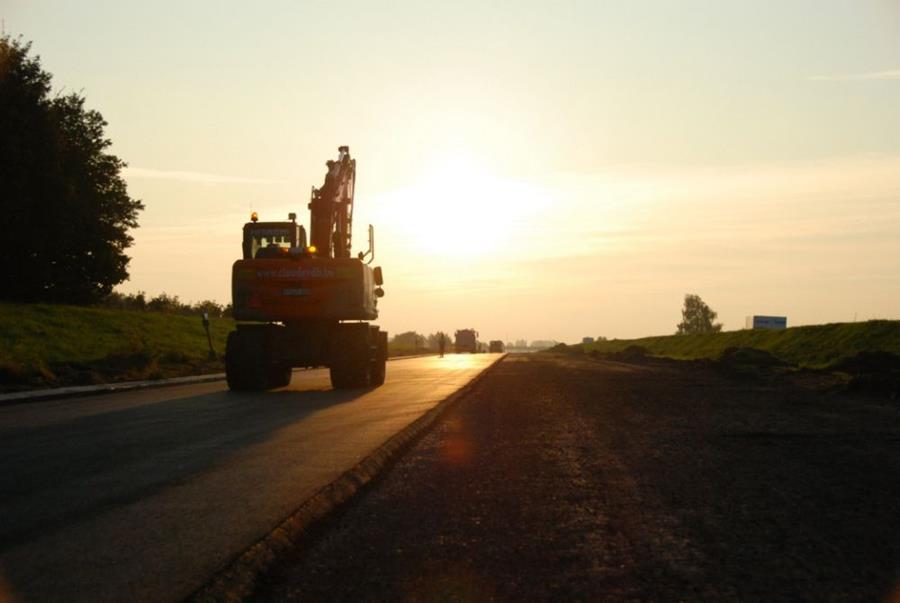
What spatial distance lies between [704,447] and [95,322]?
4166cm

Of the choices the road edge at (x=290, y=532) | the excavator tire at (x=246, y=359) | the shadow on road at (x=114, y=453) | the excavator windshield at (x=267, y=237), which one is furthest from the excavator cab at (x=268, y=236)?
the road edge at (x=290, y=532)

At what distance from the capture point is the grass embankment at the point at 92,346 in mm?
31375

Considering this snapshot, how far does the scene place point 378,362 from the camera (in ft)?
99.6

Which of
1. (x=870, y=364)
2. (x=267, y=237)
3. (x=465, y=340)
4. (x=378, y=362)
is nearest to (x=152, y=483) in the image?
(x=267, y=237)

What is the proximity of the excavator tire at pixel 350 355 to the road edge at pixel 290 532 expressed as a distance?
536 inches

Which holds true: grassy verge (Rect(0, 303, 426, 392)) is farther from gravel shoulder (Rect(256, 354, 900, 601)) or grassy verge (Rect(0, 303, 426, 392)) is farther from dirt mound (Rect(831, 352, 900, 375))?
dirt mound (Rect(831, 352, 900, 375))

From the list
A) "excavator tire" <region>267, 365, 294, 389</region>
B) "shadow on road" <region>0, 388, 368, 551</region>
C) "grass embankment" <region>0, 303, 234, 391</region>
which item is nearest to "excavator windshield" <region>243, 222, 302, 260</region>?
"excavator tire" <region>267, 365, 294, 389</region>

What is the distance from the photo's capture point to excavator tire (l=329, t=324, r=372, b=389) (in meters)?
27.8

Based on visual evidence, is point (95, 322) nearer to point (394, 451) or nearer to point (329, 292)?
point (329, 292)

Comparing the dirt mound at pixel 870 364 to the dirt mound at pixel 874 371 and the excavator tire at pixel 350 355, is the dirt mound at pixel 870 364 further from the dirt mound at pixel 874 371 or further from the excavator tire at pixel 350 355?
the excavator tire at pixel 350 355

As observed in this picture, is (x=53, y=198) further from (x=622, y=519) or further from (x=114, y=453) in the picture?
(x=622, y=519)

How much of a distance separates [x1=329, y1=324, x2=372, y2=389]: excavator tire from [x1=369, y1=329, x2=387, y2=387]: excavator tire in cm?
147

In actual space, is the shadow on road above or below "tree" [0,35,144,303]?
below

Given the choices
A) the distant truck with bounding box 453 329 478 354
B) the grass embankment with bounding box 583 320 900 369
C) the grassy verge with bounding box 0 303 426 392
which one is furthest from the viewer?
the distant truck with bounding box 453 329 478 354
